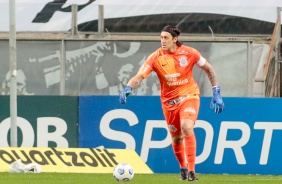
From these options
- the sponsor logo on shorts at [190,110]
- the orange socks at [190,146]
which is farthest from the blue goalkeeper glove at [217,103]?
the orange socks at [190,146]

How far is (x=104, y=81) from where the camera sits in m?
19.4

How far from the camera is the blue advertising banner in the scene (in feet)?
58.6

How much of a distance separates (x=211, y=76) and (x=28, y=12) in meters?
7.02

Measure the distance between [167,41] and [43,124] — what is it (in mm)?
4072

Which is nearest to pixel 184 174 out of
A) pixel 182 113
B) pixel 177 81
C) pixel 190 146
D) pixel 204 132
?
pixel 190 146

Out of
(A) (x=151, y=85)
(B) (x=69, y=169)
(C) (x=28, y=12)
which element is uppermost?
(C) (x=28, y=12)

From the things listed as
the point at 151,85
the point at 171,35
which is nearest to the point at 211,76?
the point at 171,35

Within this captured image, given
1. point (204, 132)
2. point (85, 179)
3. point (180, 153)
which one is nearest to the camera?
point (85, 179)

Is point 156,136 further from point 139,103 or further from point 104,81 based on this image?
point 104,81

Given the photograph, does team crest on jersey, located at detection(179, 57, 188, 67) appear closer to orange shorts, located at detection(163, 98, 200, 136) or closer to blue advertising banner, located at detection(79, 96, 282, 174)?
orange shorts, located at detection(163, 98, 200, 136)

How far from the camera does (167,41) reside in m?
15.1

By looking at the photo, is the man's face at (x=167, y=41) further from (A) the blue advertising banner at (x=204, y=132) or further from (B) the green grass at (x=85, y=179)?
(A) the blue advertising banner at (x=204, y=132)

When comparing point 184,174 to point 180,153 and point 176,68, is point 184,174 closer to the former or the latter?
point 180,153

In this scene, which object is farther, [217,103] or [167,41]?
[217,103]
